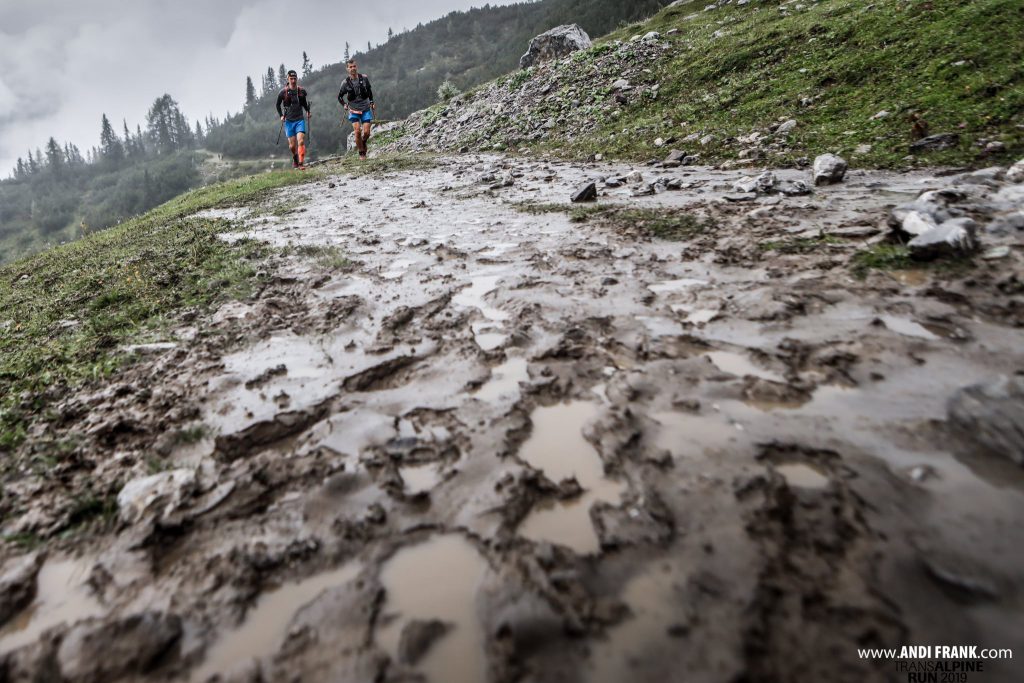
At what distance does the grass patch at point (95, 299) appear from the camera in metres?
3.06

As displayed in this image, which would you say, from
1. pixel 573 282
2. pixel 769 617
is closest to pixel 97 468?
pixel 769 617

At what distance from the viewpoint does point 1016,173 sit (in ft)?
14.8

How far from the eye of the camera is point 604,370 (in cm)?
254

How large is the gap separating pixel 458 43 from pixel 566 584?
6945 inches

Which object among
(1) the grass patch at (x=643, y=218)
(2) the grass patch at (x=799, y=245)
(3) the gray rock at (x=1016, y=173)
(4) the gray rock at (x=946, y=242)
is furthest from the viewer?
(1) the grass patch at (x=643, y=218)

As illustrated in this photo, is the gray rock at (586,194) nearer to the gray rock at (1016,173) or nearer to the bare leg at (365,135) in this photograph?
the gray rock at (1016,173)

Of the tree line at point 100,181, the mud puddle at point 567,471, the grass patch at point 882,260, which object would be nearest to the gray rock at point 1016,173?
the grass patch at point 882,260

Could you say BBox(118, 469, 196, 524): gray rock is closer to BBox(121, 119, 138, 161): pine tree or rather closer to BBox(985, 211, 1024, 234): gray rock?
BBox(985, 211, 1024, 234): gray rock

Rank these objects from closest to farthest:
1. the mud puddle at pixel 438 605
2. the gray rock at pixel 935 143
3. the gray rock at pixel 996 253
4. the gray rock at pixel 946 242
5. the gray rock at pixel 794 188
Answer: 1. the mud puddle at pixel 438 605
2. the gray rock at pixel 996 253
3. the gray rock at pixel 946 242
4. the gray rock at pixel 794 188
5. the gray rock at pixel 935 143

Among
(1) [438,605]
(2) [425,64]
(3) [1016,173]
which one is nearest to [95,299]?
(1) [438,605]

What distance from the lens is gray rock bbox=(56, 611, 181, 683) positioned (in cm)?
136

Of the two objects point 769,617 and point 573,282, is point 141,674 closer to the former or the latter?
point 769,617

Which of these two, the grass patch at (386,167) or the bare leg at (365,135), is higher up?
the bare leg at (365,135)

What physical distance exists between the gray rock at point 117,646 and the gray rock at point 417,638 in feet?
2.25
